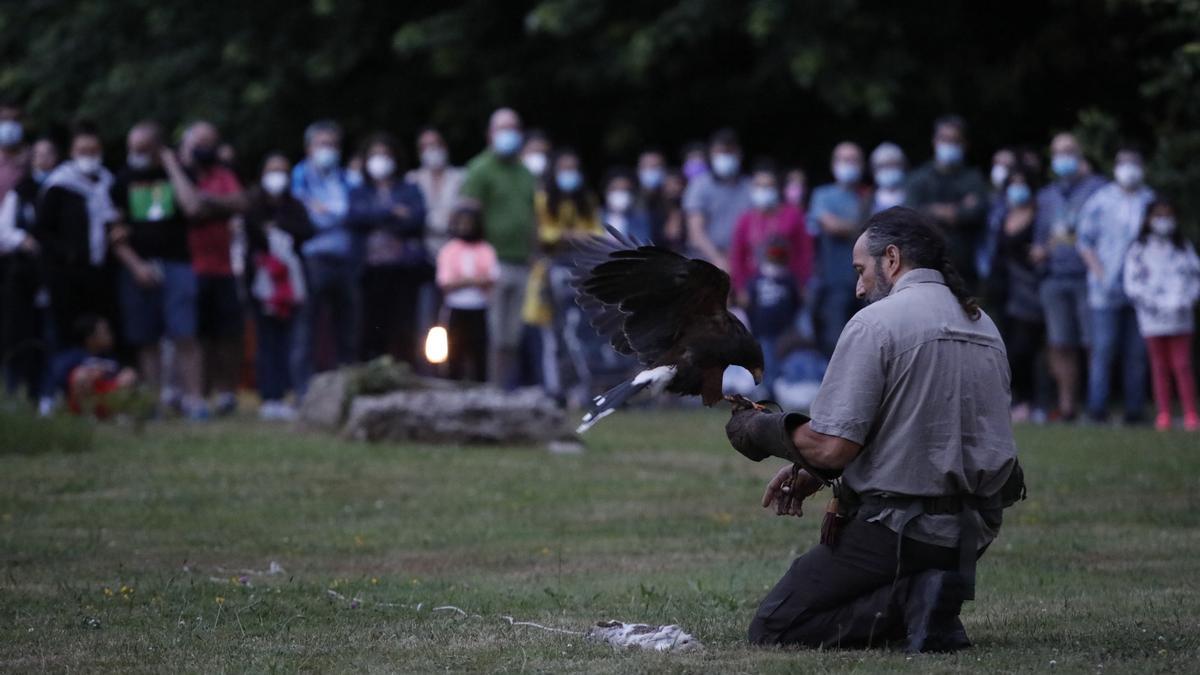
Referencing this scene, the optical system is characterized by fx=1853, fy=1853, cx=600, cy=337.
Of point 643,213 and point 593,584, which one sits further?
point 643,213

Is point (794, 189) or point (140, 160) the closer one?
point (140, 160)

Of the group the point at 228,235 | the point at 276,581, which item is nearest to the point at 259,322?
the point at 228,235

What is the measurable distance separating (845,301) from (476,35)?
728 cm

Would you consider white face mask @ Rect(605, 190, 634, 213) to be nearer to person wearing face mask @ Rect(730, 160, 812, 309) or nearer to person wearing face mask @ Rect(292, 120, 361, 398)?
person wearing face mask @ Rect(730, 160, 812, 309)

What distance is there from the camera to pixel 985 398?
23.1 feet

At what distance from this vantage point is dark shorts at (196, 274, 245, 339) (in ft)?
55.8

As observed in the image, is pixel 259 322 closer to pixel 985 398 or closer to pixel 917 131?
pixel 917 131

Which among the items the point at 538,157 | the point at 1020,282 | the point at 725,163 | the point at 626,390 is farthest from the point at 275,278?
the point at 626,390

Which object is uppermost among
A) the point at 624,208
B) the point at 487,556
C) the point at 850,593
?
the point at 624,208

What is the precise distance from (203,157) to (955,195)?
7.23 m

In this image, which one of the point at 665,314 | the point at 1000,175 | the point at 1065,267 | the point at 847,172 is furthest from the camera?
the point at 847,172

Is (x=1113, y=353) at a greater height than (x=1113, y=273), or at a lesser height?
lesser

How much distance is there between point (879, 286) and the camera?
7359 millimetres

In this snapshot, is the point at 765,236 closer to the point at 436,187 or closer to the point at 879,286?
the point at 436,187
